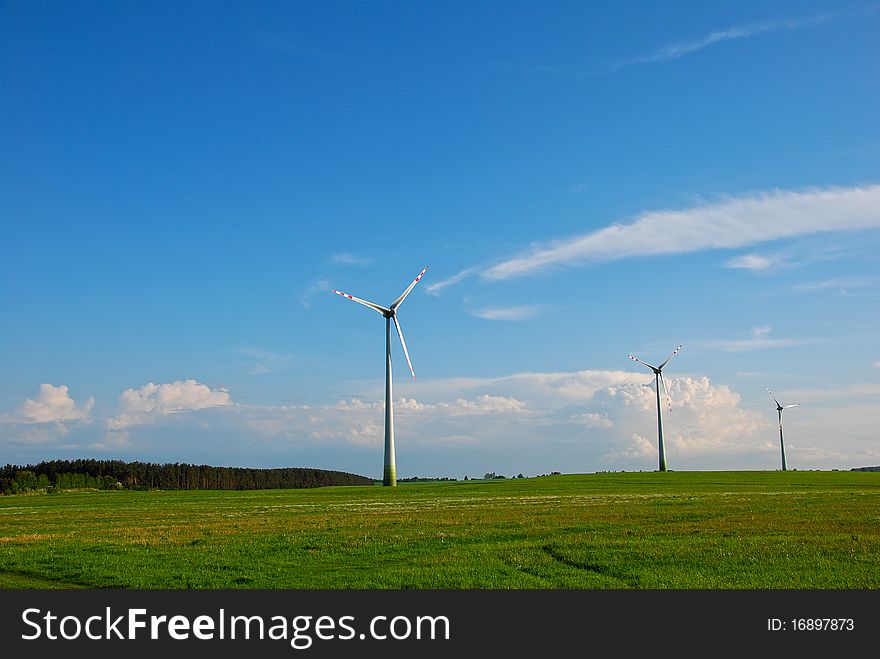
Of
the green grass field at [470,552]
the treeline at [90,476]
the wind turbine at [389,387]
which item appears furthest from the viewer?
the treeline at [90,476]

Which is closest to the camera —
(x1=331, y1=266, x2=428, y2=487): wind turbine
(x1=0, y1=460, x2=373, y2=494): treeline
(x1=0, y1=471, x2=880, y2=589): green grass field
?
(x1=0, y1=471, x2=880, y2=589): green grass field

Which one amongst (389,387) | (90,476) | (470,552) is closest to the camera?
(470,552)

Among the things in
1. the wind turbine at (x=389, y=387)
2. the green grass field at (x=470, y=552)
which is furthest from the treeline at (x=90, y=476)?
the green grass field at (x=470, y=552)

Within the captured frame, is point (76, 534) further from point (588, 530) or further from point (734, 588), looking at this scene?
point (734, 588)

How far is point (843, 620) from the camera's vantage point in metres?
17.9

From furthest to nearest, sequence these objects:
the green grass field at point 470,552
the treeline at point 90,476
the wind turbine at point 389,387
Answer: the treeline at point 90,476 < the wind turbine at point 389,387 < the green grass field at point 470,552

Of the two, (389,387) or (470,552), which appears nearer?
(470,552)

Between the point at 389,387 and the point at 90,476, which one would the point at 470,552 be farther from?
the point at 90,476

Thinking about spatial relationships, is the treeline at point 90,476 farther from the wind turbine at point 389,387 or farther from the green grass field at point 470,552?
the green grass field at point 470,552

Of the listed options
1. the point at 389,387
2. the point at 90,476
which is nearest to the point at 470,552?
the point at 389,387

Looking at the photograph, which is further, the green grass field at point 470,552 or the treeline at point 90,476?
the treeline at point 90,476

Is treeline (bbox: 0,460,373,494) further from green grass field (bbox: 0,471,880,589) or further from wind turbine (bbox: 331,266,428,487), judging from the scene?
green grass field (bbox: 0,471,880,589)

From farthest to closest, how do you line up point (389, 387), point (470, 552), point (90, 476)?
point (90, 476)
point (389, 387)
point (470, 552)

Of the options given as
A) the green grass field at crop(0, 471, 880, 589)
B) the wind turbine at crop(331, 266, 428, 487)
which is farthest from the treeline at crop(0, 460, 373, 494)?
the green grass field at crop(0, 471, 880, 589)
